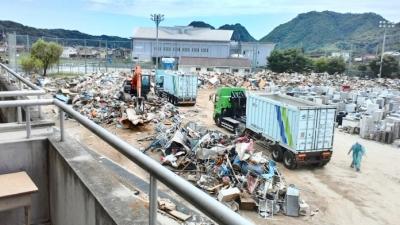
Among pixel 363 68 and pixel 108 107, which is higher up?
pixel 363 68

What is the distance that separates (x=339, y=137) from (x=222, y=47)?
62.5 metres

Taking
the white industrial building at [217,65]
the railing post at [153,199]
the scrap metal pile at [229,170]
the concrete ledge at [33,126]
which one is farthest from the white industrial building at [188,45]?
the railing post at [153,199]

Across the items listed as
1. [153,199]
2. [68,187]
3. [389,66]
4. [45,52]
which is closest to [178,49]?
[45,52]

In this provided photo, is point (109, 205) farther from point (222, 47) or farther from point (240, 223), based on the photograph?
point (222, 47)

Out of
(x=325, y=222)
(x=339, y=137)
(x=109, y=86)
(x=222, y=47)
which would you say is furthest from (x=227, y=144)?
(x=222, y=47)

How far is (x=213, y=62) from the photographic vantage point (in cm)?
6706

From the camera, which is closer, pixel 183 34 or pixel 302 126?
pixel 302 126

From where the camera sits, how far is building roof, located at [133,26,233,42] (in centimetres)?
8231

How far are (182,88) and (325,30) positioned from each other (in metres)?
152

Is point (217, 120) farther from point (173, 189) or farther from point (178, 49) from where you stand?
point (178, 49)

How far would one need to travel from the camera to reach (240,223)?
1.36m

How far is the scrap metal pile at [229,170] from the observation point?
11.4m

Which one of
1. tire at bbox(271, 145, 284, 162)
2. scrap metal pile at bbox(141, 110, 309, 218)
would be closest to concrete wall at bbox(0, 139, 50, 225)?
scrap metal pile at bbox(141, 110, 309, 218)

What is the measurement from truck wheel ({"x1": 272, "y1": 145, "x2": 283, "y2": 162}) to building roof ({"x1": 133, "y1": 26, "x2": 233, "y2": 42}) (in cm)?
6817
